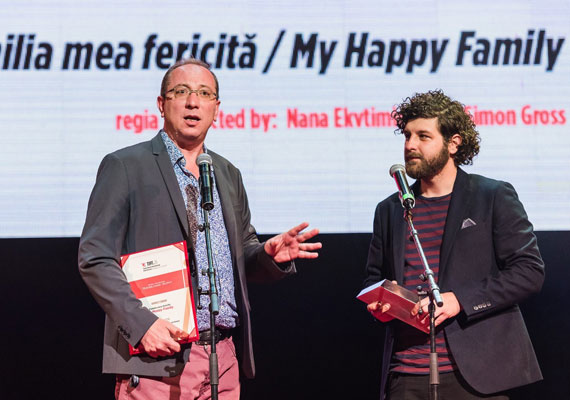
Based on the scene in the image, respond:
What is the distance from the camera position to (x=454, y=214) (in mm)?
3104

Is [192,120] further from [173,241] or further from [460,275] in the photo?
[460,275]

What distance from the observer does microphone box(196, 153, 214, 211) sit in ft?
7.93

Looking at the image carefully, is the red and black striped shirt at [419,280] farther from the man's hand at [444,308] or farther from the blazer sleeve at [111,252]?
the blazer sleeve at [111,252]

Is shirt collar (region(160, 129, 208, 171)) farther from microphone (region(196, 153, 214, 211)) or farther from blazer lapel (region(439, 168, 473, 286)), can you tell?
blazer lapel (region(439, 168, 473, 286))

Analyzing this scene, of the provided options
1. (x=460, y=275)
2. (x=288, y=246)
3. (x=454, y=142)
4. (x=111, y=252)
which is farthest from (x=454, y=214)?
(x=111, y=252)

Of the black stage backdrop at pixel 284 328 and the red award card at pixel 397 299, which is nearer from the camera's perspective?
the red award card at pixel 397 299

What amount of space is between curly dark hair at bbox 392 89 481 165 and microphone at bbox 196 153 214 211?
1.35 m

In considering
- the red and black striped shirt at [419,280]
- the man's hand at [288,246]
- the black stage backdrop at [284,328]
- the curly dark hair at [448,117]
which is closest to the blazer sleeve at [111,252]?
the man's hand at [288,246]

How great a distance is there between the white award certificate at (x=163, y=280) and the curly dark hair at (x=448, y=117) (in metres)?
1.53

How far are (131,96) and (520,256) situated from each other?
244 centimetres

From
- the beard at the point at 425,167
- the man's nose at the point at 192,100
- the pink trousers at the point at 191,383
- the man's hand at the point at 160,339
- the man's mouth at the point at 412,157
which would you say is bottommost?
the pink trousers at the point at 191,383

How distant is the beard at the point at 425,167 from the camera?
129 inches

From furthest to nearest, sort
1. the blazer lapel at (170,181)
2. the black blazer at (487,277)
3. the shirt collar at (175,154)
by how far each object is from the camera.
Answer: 1. the black blazer at (487,277)
2. the shirt collar at (175,154)
3. the blazer lapel at (170,181)

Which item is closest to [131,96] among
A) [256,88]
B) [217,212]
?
[256,88]
